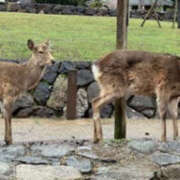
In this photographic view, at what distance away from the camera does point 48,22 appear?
2550 cm

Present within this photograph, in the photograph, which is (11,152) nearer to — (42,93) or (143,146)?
(143,146)

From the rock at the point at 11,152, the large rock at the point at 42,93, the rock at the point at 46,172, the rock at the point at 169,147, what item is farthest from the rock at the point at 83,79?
the rock at the point at 46,172

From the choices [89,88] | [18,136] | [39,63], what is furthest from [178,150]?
[89,88]

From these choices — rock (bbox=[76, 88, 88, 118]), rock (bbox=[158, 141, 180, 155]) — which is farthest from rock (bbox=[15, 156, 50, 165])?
rock (bbox=[76, 88, 88, 118])

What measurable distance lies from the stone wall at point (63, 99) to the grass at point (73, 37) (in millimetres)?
1184

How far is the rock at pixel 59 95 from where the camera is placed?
1394cm

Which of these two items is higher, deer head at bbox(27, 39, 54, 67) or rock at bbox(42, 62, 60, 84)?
deer head at bbox(27, 39, 54, 67)

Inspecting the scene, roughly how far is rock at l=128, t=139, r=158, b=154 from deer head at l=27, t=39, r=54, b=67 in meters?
2.05

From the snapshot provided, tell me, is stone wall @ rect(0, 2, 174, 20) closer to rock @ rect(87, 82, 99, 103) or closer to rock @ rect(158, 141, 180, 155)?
rock @ rect(87, 82, 99, 103)

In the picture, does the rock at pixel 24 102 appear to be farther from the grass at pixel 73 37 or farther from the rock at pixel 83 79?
the grass at pixel 73 37

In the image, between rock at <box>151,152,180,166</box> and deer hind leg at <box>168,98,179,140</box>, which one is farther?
deer hind leg at <box>168,98,179,140</box>

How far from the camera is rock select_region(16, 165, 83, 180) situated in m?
6.85

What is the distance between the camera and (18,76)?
8781 mm

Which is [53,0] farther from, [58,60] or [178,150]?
[178,150]
